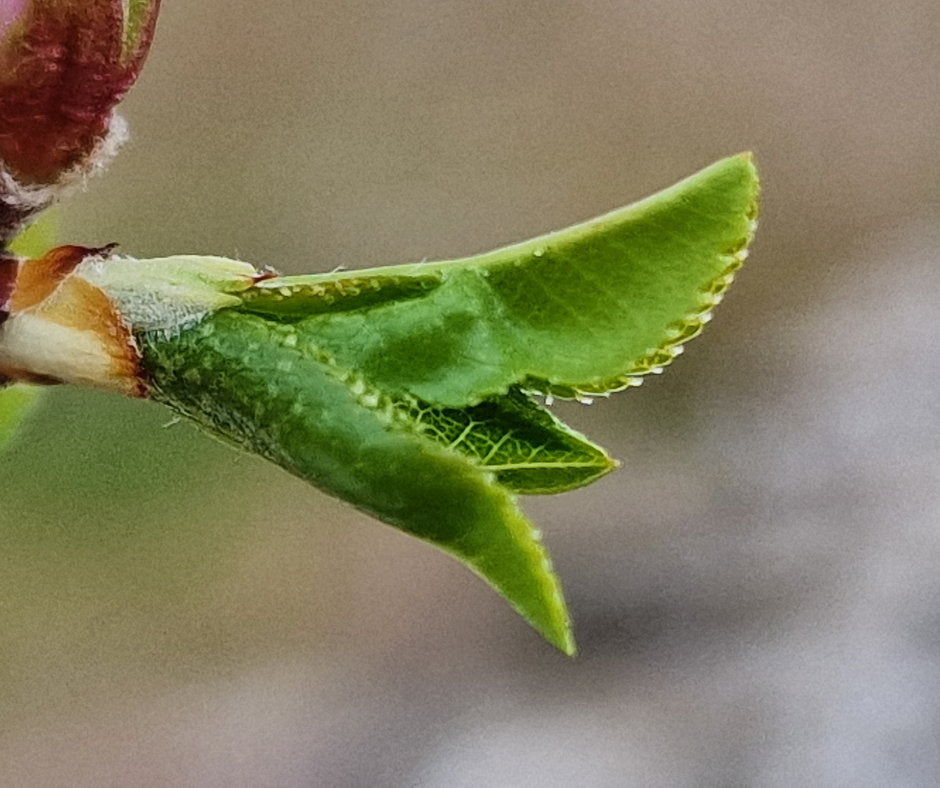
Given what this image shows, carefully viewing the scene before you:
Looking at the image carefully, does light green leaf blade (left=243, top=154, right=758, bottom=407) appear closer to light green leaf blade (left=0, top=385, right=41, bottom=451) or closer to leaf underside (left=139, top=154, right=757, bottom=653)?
leaf underside (left=139, top=154, right=757, bottom=653)

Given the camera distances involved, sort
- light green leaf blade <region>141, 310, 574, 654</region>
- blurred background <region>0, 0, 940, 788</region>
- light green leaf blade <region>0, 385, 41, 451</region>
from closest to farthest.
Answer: light green leaf blade <region>141, 310, 574, 654</region>
light green leaf blade <region>0, 385, 41, 451</region>
blurred background <region>0, 0, 940, 788</region>

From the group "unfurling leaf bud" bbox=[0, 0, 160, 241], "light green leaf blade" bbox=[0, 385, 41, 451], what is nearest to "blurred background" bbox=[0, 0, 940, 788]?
"light green leaf blade" bbox=[0, 385, 41, 451]

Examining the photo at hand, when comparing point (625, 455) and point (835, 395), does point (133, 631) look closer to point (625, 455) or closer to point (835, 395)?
point (625, 455)

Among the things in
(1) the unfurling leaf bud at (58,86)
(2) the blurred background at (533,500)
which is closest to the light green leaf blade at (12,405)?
(1) the unfurling leaf bud at (58,86)

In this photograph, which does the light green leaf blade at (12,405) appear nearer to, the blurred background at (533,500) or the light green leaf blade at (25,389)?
the light green leaf blade at (25,389)

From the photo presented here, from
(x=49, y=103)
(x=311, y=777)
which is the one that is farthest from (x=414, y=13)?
(x=49, y=103)

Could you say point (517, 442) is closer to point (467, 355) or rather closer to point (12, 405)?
point (467, 355)

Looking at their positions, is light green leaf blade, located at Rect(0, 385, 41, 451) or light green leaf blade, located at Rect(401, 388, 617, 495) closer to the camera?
light green leaf blade, located at Rect(401, 388, 617, 495)
